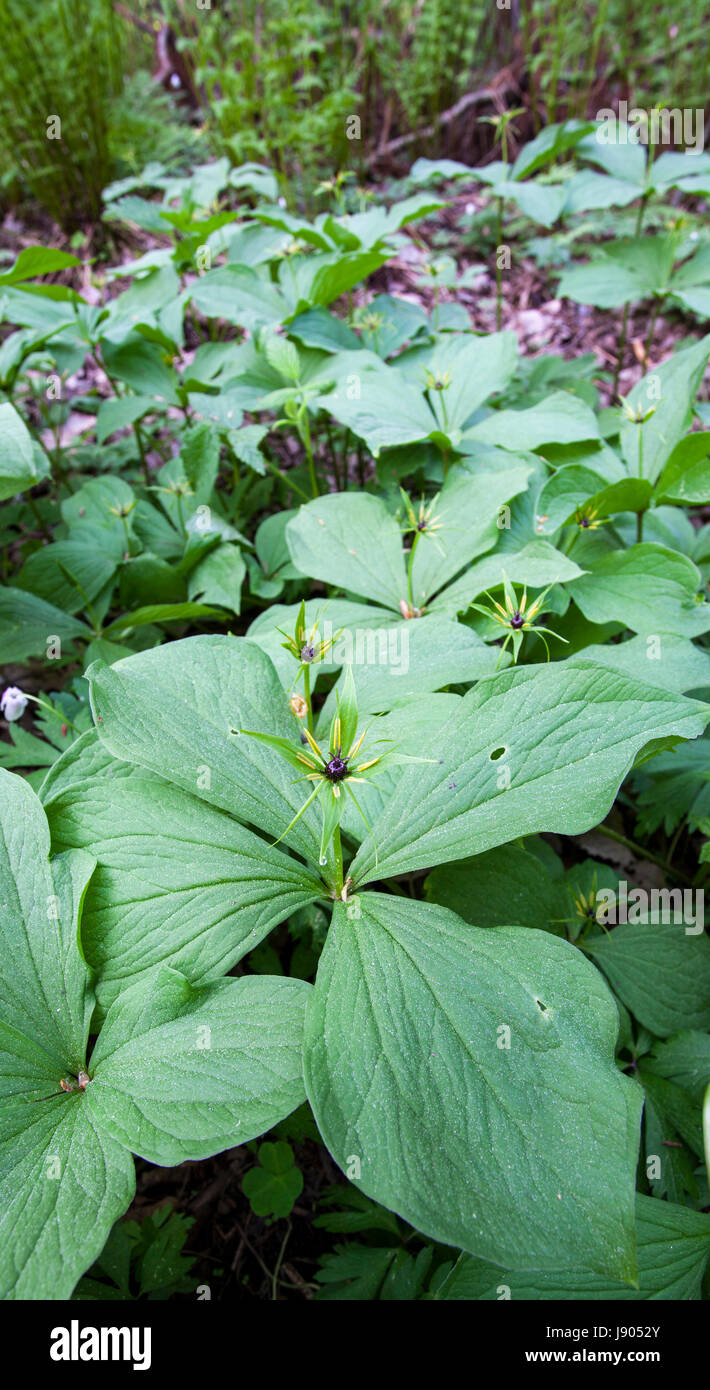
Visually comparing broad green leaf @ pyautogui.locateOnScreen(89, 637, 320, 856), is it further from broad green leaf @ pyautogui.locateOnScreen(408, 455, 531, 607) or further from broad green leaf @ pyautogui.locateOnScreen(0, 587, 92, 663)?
broad green leaf @ pyautogui.locateOnScreen(0, 587, 92, 663)

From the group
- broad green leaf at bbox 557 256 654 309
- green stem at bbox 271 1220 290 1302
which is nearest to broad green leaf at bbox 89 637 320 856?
green stem at bbox 271 1220 290 1302

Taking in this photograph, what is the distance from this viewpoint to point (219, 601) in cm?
225

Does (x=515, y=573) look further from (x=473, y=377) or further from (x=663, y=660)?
(x=473, y=377)

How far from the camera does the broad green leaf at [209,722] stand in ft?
4.40

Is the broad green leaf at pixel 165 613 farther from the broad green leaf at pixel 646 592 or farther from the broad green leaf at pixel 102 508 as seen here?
the broad green leaf at pixel 646 592

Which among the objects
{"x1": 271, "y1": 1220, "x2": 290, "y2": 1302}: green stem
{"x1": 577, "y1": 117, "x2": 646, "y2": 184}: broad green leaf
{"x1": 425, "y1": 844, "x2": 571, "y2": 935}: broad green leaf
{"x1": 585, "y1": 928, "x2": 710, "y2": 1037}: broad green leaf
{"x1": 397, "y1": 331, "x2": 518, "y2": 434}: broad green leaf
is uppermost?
{"x1": 577, "y1": 117, "x2": 646, "y2": 184}: broad green leaf

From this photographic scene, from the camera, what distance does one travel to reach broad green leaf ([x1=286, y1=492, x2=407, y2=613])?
1.96 meters

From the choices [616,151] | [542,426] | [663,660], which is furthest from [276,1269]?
[616,151]

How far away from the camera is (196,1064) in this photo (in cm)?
113

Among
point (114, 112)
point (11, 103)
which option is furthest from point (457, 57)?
point (11, 103)

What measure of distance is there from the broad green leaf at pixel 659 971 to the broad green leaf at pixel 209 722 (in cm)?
83

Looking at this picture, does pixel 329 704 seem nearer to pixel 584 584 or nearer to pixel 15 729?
pixel 584 584

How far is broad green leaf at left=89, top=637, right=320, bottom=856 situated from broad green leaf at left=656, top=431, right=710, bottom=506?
1.26 metres

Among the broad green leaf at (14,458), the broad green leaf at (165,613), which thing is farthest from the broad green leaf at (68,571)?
the broad green leaf at (14,458)
